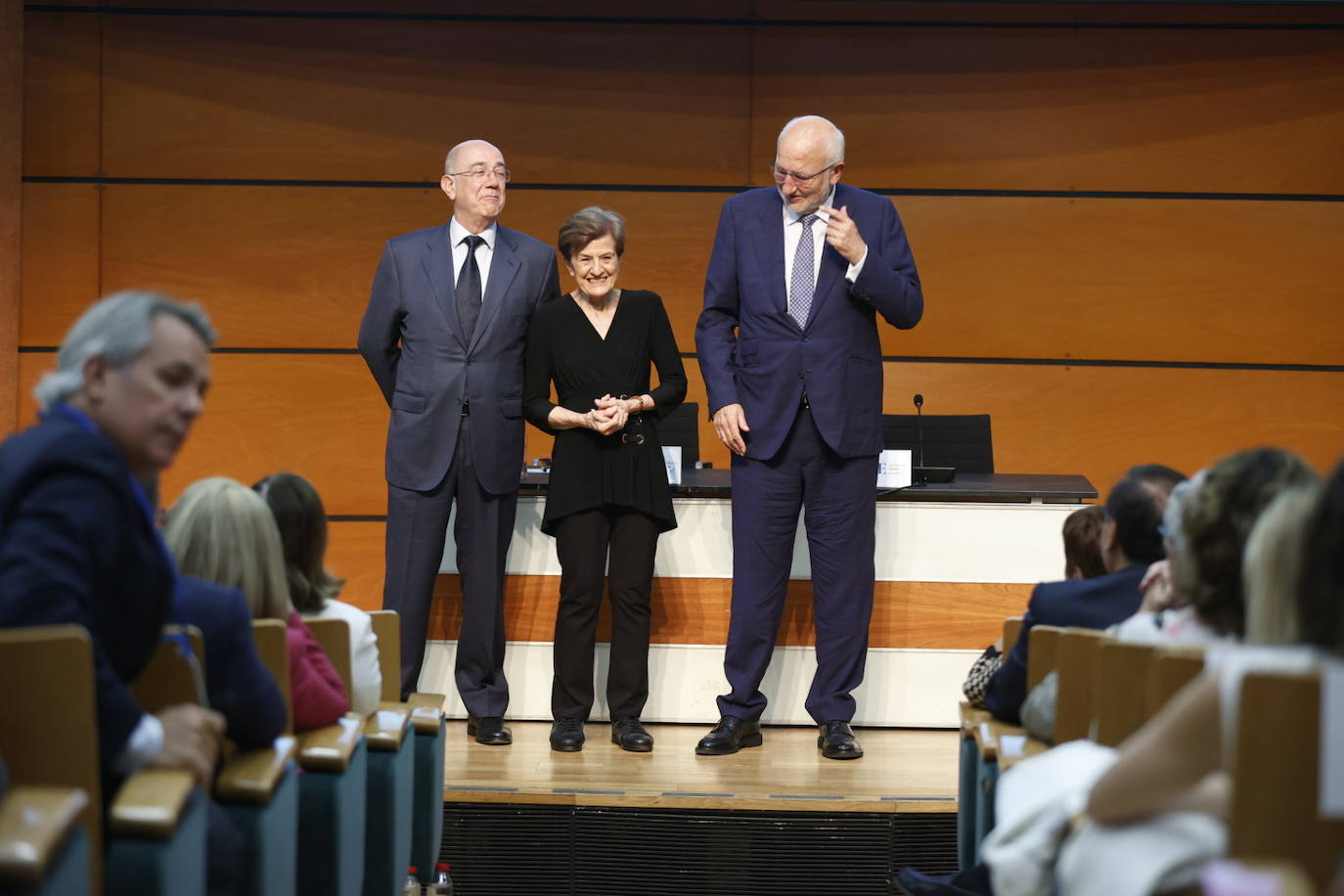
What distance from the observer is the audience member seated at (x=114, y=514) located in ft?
5.33

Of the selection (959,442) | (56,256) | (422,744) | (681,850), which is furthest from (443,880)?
(56,256)

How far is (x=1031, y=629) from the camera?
7.97ft

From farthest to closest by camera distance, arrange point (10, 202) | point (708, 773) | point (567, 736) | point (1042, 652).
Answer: point (10, 202) → point (567, 736) → point (708, 773) → point (1042, 652)

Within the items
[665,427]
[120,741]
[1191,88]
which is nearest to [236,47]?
[665,427]

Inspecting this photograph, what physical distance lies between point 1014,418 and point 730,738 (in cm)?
260

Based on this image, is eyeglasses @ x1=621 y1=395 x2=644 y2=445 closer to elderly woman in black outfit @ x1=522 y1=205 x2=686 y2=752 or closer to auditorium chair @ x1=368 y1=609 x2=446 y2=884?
elderly woman in black outfit @ x1=522 y1=205 x2=686 y2=752

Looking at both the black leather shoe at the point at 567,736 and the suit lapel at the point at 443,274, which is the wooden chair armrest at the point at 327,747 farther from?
the suit lapel at the point at 443,274

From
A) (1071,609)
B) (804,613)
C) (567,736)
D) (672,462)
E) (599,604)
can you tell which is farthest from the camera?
(804,613)

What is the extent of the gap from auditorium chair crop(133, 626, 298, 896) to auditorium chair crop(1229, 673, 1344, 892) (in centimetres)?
121

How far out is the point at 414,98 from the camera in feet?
19.4

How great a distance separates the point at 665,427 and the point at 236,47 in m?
2.55

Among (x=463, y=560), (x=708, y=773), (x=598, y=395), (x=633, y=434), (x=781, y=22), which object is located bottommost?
(x=708, y=773)

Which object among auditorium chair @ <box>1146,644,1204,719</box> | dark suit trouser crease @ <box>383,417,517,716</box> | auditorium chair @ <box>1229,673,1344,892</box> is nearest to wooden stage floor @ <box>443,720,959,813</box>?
dark suit trouser crease @ <box>383,417,517,716</box>

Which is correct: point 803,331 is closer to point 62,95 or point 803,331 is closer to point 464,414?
point 464,414
